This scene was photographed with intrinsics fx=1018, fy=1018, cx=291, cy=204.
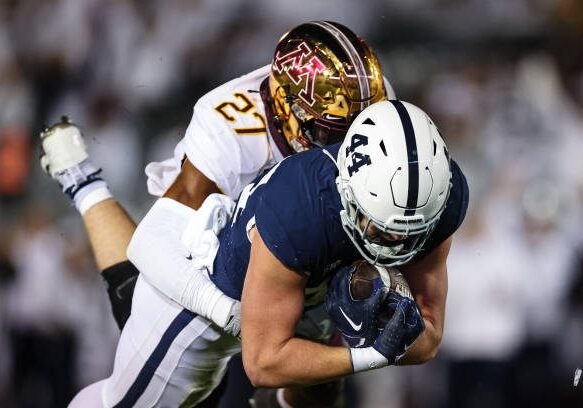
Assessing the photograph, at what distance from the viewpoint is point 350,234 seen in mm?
2080

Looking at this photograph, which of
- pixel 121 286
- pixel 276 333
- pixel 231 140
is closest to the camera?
pixel 276 333

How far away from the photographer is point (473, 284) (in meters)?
3.75

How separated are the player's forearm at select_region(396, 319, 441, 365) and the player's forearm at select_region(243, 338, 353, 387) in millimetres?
166

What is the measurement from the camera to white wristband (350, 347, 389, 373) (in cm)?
213

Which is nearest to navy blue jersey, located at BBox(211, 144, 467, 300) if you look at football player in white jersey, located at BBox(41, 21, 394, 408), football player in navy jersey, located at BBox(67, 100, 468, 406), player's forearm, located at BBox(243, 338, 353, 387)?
football player in navy jersey, located at BBox(67, 100, 468, 406)

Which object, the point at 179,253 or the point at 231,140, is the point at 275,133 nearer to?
the point at 231,140

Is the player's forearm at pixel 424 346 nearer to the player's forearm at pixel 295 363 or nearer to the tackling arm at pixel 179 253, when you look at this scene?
the player's forearm at pixel 295 363

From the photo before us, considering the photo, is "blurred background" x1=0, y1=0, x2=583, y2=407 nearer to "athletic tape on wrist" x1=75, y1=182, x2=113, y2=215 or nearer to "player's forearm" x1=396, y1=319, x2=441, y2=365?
"athletic tape on wrist" x1=75, y1=182, x2=113, y2=215

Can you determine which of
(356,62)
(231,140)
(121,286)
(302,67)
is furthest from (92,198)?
(356,62)

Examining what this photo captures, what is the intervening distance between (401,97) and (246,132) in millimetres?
1602

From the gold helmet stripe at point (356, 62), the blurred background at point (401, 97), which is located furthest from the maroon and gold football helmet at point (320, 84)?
the blurred background at point (401, 97)

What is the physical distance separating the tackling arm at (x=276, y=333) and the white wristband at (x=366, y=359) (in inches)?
0.5

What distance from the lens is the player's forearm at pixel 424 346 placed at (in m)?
2.27

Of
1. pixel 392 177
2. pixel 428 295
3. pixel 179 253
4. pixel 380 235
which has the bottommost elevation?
pixel 428 295
